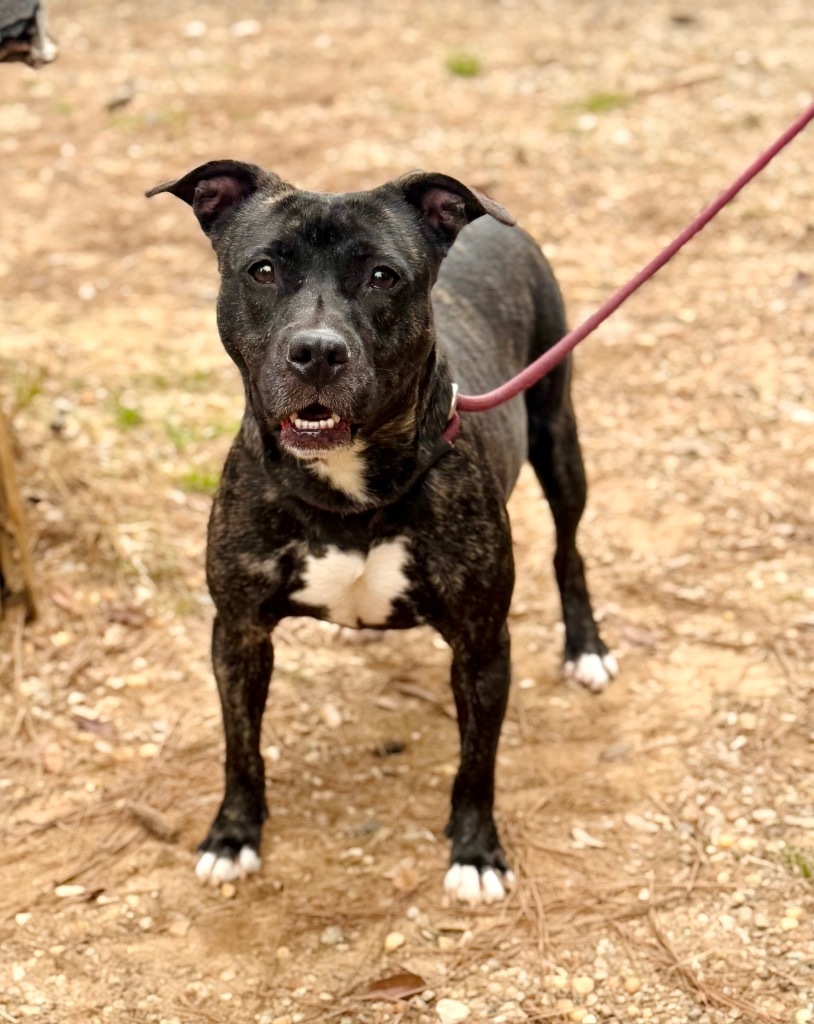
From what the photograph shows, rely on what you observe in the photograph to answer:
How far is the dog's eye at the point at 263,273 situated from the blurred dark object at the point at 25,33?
132 centimetres

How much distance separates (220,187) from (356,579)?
1.10 m

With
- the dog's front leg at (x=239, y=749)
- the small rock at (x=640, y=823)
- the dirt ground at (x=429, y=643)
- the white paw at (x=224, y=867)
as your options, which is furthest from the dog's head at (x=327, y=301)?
the small rock at (x=640, y=823)

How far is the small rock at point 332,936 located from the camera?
12.6ft

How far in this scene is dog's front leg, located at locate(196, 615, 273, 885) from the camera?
12.7ft

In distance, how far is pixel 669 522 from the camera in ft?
18.8

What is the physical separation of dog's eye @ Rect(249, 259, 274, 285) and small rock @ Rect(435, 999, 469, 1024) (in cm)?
195

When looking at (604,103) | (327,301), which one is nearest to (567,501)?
(327,301)

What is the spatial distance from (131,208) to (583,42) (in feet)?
13.0

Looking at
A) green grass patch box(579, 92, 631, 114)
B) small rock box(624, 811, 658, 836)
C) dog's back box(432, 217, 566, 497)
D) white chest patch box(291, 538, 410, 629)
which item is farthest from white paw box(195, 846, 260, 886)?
green grass patch box(579, 92, 631, 114)

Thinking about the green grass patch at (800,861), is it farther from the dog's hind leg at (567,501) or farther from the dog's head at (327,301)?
the dog's head at (327,301)

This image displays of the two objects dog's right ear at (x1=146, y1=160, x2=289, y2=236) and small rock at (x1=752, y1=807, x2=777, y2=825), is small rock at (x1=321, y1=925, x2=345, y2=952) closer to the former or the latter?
small rock at (x1=752, y1=807, x2=777, y2=825)

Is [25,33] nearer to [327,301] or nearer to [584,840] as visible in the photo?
[327,301]

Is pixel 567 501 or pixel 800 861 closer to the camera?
pixel 800 861

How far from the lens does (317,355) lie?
3.13m
